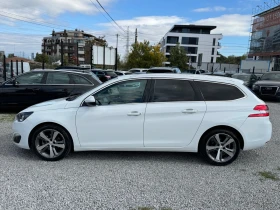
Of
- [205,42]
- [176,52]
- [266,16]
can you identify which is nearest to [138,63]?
[176,52]

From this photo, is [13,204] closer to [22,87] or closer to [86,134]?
[86,134]

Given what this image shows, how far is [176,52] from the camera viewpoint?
167 feet

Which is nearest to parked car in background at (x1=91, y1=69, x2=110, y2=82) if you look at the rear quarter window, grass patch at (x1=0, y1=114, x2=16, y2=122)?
grass patch at (x1=0, y1=114, x2=16, y2=122)

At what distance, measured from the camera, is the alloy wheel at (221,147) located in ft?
13.1

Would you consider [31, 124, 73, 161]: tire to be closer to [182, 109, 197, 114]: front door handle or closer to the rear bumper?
[182, 109, 197, 114]: front door handle

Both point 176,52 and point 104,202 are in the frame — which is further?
point 176,52

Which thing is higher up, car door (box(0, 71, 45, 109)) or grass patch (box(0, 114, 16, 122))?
car door (box(0, 71, 45, 109))

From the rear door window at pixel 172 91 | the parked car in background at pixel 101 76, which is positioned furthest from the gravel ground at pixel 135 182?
the parked car in background at pixel 101 76

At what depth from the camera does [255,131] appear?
3953 millimetres

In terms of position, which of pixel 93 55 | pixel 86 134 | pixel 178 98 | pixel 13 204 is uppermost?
pixel 93 55

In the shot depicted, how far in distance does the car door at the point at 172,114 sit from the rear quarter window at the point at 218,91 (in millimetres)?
161

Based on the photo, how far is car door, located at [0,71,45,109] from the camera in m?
7.50

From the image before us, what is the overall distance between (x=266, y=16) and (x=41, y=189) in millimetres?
66766

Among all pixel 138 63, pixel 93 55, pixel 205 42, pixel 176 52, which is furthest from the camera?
pixel 205 42
